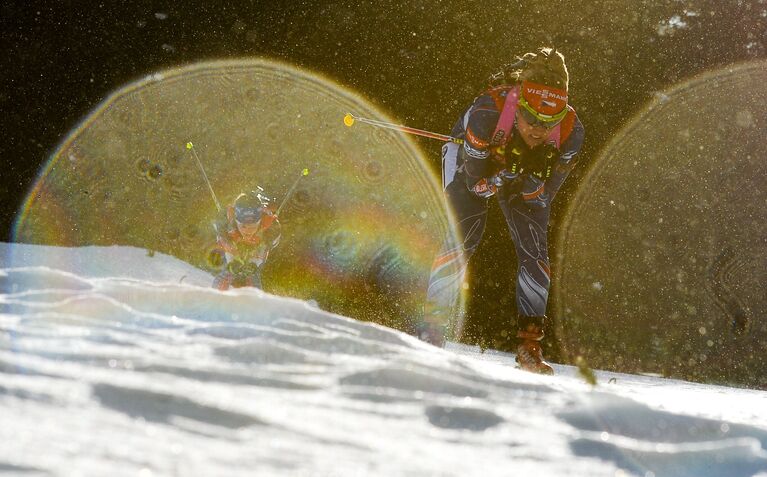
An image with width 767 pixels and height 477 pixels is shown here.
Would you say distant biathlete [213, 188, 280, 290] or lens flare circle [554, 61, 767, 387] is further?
lens flare circle [554, 61, 767, 387]

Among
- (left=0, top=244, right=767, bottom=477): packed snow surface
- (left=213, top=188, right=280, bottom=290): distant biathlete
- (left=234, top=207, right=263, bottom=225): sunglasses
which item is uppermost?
(left=234, top=207, right=263, bottom=225): sunglasses

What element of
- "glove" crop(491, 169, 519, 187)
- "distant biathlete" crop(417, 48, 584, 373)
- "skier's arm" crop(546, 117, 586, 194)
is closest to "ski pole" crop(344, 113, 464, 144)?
"distant biathlete" crop(417, 48, 584, 373)

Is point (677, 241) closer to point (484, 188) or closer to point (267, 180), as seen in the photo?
point (484, 188)

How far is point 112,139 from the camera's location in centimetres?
698

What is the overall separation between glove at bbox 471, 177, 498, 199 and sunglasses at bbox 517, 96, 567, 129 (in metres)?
0.54

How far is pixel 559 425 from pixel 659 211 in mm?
4859

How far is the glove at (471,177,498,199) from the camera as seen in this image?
209 inches

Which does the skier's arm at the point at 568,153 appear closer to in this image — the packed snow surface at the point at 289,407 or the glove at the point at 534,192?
the glove at the point at 534,192

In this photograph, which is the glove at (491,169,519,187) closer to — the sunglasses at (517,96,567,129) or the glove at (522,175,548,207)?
the glove at (522,175,548,207)

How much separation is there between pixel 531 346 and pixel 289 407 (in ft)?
10.7

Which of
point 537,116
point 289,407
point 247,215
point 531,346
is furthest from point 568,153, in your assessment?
point 289,407

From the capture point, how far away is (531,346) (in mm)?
5078

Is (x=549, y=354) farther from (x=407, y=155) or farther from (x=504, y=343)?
(x=407, y=155)

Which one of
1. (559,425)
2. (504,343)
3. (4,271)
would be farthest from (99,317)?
(504,343)
